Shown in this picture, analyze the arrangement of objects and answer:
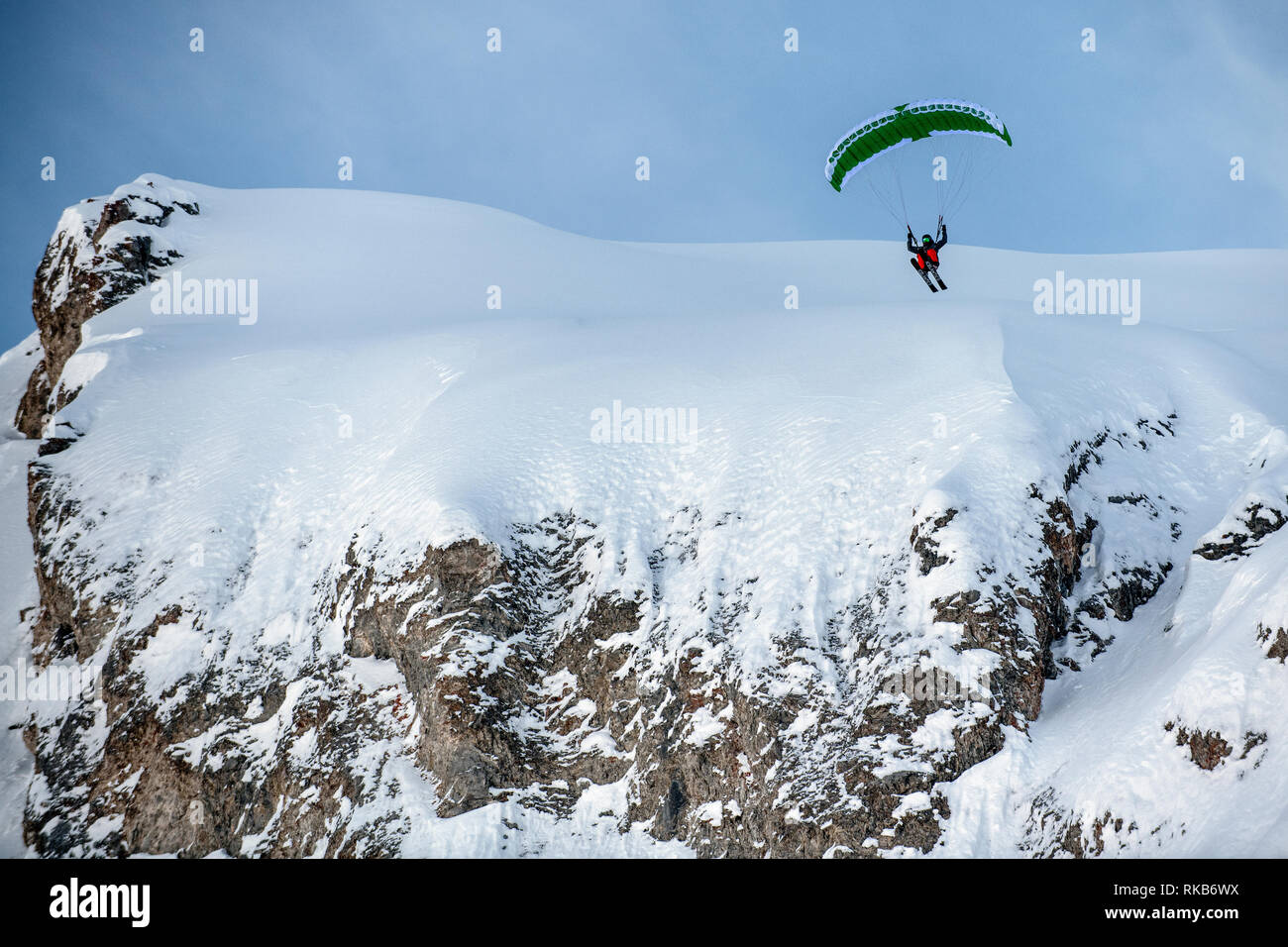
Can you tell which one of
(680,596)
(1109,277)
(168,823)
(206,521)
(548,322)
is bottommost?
(168,823)

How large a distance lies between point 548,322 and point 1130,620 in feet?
72.2

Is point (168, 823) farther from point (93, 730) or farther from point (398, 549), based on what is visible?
point (398, 549)

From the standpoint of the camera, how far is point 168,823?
23.3m

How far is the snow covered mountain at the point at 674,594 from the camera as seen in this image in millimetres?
19016

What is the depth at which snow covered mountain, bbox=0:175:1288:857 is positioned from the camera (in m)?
19.0

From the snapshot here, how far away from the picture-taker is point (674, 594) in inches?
914

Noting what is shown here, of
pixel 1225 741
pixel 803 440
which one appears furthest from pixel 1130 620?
pixel 803 440
